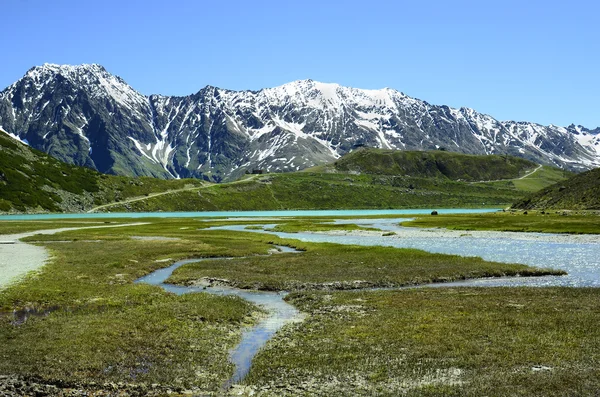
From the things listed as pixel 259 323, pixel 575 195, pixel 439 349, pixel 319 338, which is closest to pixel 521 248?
pixel 259 323

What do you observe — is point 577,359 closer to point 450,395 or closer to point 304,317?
point 450,395

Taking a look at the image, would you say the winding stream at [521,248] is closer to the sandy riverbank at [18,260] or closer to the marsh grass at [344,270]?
the marsh grass at [344,270]

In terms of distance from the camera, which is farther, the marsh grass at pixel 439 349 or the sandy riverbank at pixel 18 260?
the sandy riverbank at pixel 18 260

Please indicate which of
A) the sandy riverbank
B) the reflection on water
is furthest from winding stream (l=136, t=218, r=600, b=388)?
the sandy riverbank

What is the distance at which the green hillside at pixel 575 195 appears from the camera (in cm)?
16325

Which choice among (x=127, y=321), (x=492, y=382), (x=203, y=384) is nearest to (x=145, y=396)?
(x=203, y=384)

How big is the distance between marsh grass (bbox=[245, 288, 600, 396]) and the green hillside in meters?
146

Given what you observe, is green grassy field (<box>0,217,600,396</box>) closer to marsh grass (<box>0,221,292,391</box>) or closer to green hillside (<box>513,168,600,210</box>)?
marsh grass (<box>0,221,292,391</box>)

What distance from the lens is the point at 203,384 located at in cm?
2170

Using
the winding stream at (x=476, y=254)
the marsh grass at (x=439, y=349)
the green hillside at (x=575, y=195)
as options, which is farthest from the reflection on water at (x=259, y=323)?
the green hillside at (x=575, y=195)

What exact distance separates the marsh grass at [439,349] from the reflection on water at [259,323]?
3.03 feet

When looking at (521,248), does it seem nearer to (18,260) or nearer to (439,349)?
(439,349)

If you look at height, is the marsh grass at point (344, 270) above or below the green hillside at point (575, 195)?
below

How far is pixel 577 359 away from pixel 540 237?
263ft
